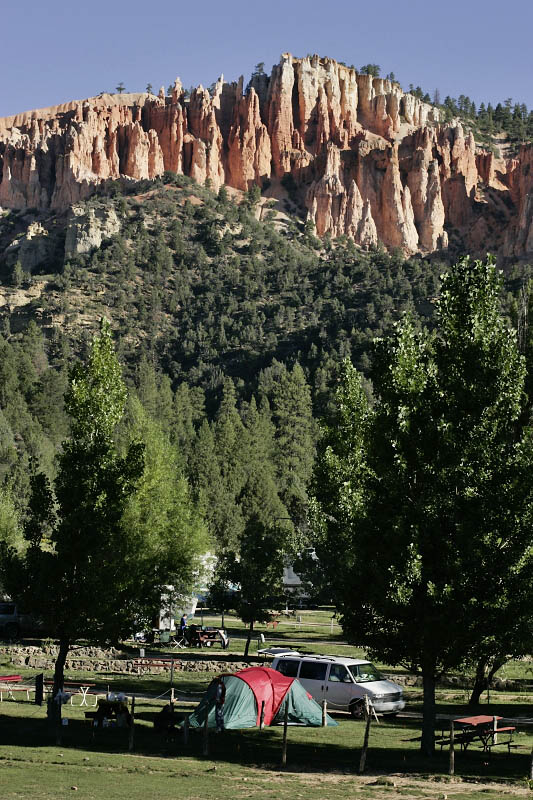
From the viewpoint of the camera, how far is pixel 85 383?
886 inches

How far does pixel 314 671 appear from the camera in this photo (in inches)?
946

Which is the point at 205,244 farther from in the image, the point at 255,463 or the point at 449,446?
the point at 449,446

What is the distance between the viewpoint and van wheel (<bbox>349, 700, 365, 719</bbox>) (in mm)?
23370

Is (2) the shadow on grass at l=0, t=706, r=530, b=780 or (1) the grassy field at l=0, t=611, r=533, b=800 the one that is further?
(2) the shadow on grass at l=0, t=706, r=530, b=780

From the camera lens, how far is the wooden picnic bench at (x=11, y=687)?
2541cm

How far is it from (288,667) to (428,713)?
22.9 feet

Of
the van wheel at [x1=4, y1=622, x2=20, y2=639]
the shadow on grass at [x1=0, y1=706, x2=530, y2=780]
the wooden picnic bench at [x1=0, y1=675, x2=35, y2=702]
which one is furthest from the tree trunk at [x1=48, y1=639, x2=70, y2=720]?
the van wheel at [x1=4, y1=622, x2=20, y2=639]

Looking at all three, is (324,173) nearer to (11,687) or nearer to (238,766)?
(11,687)

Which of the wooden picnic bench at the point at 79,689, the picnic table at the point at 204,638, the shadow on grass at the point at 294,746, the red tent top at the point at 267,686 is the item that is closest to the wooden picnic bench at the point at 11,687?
the wooden picnic bench at the point at 79,689

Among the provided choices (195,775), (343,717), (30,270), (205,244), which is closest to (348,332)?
(205,244)

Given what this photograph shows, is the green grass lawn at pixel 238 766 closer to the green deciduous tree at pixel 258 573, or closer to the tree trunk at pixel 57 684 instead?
the tree trunk at pixel 57 684

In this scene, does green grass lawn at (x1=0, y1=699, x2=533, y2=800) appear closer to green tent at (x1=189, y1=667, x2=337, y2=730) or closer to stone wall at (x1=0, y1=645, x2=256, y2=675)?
green tent at (x1=189, y1=667, x2=337, y2=730)

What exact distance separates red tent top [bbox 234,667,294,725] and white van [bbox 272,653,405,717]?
92.1 inches

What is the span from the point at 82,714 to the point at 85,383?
26.3 ft
